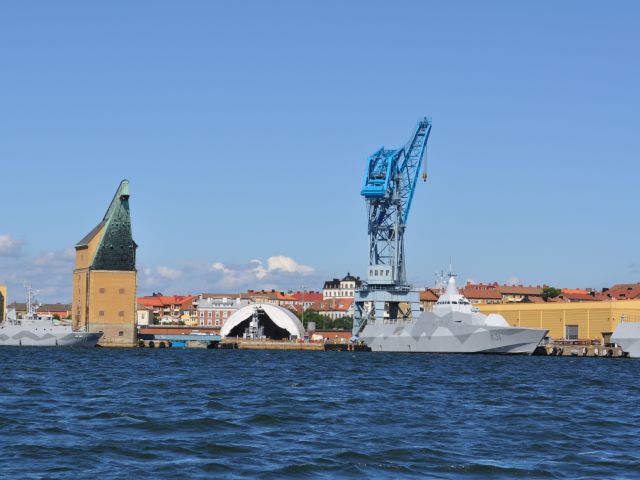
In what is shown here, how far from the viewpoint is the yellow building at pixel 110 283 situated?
404ft

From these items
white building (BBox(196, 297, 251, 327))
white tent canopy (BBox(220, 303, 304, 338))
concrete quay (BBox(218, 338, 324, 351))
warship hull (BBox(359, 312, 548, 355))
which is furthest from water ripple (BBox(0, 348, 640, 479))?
white building (BBox(196, 297, 251, 327))

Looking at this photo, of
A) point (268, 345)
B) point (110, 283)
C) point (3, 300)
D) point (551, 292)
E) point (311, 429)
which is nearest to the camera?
point (311, 429)

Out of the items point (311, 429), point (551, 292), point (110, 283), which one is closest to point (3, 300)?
point (110, 283)

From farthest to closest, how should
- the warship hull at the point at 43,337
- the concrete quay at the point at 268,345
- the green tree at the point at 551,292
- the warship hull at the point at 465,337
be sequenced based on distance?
1. the green tree at the point at 551,292
2. the concrete quay at the point at 268,345
3. the warship hull at the point at 43,337
4. the warship hull at the point at 465,337

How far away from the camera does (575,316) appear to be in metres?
116

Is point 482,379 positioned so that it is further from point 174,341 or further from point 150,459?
point 174,341

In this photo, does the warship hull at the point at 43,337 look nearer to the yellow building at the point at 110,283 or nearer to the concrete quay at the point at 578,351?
the yellow building at the point at 110,283

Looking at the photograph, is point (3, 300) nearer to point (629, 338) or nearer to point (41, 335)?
point (41, 335)

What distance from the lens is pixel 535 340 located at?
3543 inches

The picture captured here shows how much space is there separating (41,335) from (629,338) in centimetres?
6080

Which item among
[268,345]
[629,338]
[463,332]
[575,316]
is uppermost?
[575,316]

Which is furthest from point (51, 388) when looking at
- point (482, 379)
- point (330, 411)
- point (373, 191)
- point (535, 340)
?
point (373, 191)

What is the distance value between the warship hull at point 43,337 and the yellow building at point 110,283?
216 inches

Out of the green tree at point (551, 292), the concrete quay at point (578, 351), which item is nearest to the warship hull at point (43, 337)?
the concrete quay at point (578, 351)
